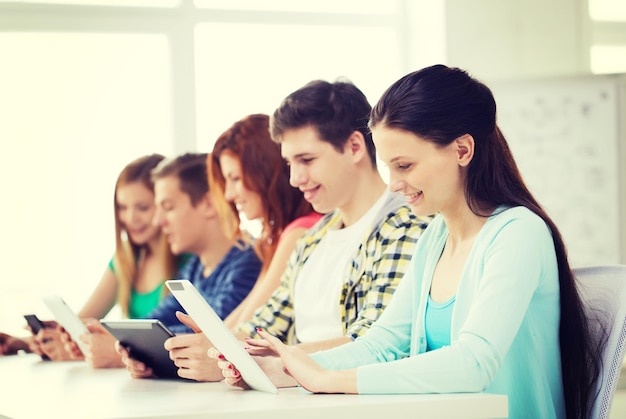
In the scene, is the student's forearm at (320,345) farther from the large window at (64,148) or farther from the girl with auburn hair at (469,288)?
the large window at (64,148)

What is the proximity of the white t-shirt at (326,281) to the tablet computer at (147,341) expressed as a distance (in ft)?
1.36

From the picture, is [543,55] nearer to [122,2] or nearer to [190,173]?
[190,173]

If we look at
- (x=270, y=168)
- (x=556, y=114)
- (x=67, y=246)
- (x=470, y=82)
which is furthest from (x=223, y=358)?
(x=67, y=246)

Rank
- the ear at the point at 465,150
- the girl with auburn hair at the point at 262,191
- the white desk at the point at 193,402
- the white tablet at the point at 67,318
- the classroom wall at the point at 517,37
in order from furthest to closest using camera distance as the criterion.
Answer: the classroom wall at the point at 517,37 < the girl with auburn hair at the point at 262,191 < the white tablet at the point at 67,318 < the ear at the point at 465,150 < the white desk at the point at 193,402

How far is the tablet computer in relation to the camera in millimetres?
2102

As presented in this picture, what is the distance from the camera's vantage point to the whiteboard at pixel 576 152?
168 inches

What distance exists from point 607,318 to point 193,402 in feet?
2.39

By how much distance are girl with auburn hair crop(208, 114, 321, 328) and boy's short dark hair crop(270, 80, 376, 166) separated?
0.47 meters

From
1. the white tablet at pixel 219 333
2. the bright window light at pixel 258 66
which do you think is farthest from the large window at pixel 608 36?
the white tablet at pixel 219 333

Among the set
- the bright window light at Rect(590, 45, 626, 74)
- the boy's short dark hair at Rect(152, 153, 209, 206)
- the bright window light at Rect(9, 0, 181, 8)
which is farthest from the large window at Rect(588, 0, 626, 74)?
the bright window light at Rect(9, 0, 181, 8)

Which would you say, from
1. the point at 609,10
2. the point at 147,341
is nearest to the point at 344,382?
the point at 147,341

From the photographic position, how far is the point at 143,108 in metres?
5.03

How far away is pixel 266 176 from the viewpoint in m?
2.99

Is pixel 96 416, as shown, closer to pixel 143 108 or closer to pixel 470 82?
pixel 470 82
